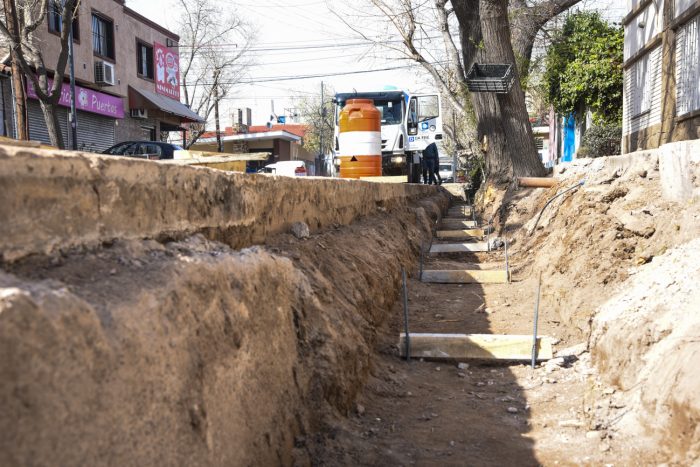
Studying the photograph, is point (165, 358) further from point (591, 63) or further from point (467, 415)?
point (591, 63)

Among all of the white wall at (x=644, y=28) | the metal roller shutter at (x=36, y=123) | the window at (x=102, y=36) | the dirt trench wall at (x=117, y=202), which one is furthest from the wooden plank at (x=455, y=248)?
the window at (x=102, y=36)

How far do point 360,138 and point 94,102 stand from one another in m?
Answer: 13.1

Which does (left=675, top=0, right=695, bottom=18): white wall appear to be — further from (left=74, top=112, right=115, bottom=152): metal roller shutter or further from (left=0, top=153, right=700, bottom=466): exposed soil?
(left=74, top=112, right=115, bottom=152): metal roller shutter

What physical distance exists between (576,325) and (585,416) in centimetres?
147

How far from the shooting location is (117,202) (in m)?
2.05

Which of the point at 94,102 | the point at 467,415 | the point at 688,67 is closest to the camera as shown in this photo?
the point at 467,415

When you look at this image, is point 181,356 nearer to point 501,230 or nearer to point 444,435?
point 444,435

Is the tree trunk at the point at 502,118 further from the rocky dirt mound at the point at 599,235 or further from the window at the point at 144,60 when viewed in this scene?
the window at the point at 144,60

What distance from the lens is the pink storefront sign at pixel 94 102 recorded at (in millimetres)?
18362

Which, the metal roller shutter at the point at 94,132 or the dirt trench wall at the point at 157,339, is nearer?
the dirt trench wall at the point at 157,339

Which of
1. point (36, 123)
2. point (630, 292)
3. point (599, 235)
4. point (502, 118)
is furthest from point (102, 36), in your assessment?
point (630, 292)

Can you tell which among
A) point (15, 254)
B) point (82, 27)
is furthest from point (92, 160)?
point (82, 27)

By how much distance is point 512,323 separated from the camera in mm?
5641

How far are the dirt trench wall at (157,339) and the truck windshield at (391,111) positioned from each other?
47.4 feet
